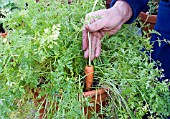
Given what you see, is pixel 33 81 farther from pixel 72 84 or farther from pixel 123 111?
pixel 123 111

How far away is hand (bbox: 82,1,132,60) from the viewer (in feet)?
2.69

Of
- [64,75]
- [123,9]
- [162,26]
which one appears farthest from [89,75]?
[162,26]

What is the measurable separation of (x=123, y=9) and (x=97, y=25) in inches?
6.4

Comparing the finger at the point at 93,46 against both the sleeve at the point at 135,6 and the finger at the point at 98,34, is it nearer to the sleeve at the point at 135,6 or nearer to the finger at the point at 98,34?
the finger at the point at 98,34

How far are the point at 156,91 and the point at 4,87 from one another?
415 millimetres

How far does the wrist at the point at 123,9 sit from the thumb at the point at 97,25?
0.32ft

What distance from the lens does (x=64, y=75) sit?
2.44 feet

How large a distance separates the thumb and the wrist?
0.10m

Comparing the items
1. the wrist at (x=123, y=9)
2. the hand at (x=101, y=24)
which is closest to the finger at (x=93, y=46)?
the hand at (x=101, y=24)

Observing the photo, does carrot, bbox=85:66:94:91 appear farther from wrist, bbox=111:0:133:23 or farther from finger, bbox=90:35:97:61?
wrist, bbox=111:0:133:23

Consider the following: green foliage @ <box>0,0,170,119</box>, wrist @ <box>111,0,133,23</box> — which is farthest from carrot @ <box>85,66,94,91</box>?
wrist @ <box>111,0,133,23</box>

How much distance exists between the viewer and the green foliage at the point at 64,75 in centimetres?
73

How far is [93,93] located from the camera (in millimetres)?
789

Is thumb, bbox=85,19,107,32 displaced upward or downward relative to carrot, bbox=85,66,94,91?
upward
